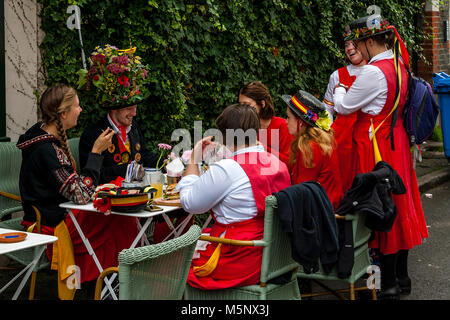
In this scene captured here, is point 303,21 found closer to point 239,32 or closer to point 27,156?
point 239,32

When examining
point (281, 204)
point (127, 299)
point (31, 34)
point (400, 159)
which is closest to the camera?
point (127, 299)

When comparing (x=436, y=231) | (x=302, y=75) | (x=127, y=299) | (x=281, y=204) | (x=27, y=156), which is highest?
(x=302, y=75)

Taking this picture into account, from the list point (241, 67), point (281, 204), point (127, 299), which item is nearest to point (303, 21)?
point (241, 67)

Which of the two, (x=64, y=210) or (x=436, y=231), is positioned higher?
(x=64, y=210)

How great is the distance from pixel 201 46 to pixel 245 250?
131 inches

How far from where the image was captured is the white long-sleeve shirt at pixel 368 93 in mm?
4641

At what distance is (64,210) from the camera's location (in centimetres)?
414

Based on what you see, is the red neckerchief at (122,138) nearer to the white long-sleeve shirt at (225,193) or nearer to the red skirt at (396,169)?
the white long-sleeve shirt at (225,193)

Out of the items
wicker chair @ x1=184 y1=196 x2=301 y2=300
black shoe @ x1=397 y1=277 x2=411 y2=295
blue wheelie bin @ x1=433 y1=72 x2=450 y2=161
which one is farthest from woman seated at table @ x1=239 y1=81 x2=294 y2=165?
blue wheelie bin @ x1=433 y1=72 x2=450 y2=161

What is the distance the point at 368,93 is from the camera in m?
4.68

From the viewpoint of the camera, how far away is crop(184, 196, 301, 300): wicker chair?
3377 mm

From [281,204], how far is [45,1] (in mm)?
3185

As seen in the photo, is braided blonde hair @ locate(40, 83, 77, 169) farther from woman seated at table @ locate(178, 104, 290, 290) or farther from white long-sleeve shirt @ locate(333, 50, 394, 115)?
white long-sleeve shirt @ locate(333, 50, 394, 115)

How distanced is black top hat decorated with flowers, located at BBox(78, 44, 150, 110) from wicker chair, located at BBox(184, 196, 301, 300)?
1792mm
